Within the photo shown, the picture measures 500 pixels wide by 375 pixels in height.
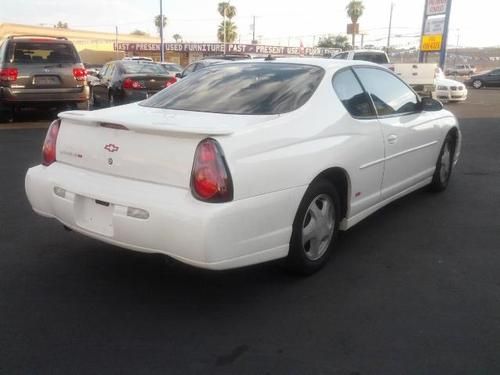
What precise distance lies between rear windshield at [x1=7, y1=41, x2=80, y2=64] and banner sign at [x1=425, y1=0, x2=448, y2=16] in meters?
18.1

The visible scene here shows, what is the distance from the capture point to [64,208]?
3316 millimetres

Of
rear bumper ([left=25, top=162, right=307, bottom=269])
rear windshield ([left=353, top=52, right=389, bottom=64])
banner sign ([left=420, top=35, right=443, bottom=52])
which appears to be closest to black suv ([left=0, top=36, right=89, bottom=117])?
rear bumper ([left=25, top=162, right=307, bottom=269])

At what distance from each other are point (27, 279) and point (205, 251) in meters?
1.50

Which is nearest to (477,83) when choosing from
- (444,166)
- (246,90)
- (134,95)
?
(134,95)

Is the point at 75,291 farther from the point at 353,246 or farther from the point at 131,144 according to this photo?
the point at 353,246

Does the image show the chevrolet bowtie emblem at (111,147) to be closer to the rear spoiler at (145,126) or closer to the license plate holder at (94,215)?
the rear spoiler at (145,126)

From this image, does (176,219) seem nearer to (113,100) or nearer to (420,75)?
(113,100)

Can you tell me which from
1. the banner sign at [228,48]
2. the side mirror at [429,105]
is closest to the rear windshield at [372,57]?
the side mirror at [429,105]

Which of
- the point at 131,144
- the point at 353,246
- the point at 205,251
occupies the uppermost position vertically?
the point at 131,144

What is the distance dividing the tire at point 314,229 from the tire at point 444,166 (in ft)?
7.60

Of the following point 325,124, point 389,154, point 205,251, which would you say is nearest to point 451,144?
point 389,154

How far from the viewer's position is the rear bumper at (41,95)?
1048 cm

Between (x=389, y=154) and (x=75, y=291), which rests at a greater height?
(x=389, y=154)

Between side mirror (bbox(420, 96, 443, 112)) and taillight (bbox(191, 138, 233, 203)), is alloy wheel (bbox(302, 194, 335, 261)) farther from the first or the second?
side mirror (bbox(420, 96, 443, 112))
